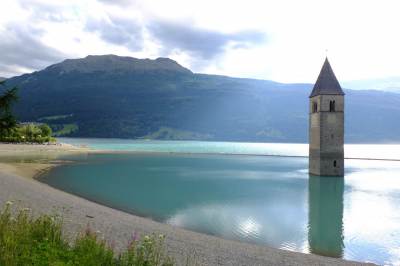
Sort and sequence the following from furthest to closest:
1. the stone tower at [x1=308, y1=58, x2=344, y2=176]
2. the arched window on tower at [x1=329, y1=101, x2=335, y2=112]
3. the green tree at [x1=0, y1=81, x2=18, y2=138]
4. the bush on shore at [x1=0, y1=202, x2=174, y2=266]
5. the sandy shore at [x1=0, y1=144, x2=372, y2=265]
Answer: the arched window on tower at [x1=329, y1=101, x2=335, y2=112]
the stone tower at [x1=308, y1=58, x2=344, y2=176]
the green tree at [x1=0, y1=81, x2=18, y2=138]
the sandy shore at [x1=0, y1=144, x2=372, y2=265]
the bush on shore at [x1=0, y1=202, x2=174, y2=266]

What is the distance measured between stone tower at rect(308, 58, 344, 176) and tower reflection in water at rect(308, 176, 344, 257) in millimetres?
4960

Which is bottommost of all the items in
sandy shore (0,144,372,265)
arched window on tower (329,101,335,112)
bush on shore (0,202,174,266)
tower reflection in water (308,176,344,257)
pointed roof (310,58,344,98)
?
tower reflection in water (308,176,344,257)

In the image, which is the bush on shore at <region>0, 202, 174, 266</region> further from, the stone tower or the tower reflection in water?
the stone tower

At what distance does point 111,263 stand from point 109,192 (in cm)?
2684

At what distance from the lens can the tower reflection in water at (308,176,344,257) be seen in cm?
1977

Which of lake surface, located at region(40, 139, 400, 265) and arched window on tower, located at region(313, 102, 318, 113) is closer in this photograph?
lake surface, located at region(40, 139, 400, 265)

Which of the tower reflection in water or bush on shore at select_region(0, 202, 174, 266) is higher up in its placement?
bush on shore at select_region(0, 202, 174, 266)

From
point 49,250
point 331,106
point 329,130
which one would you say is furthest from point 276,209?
point 331,106

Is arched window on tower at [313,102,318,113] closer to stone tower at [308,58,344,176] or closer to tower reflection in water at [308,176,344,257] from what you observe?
stone tower at [308,58,344,176]

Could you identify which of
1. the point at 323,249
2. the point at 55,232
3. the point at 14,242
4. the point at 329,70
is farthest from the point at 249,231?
the point at 329,70

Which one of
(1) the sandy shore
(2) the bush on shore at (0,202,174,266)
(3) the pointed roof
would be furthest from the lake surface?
(3) the pointed roof

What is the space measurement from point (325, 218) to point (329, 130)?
101ft

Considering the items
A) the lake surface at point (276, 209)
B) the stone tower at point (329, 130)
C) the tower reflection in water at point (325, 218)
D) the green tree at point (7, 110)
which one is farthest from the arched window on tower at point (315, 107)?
the green tree at point (7, 110)

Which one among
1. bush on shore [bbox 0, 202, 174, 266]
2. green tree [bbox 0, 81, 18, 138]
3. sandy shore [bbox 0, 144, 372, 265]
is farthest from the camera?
green tree [bbox 0, 81, 18, 138]
